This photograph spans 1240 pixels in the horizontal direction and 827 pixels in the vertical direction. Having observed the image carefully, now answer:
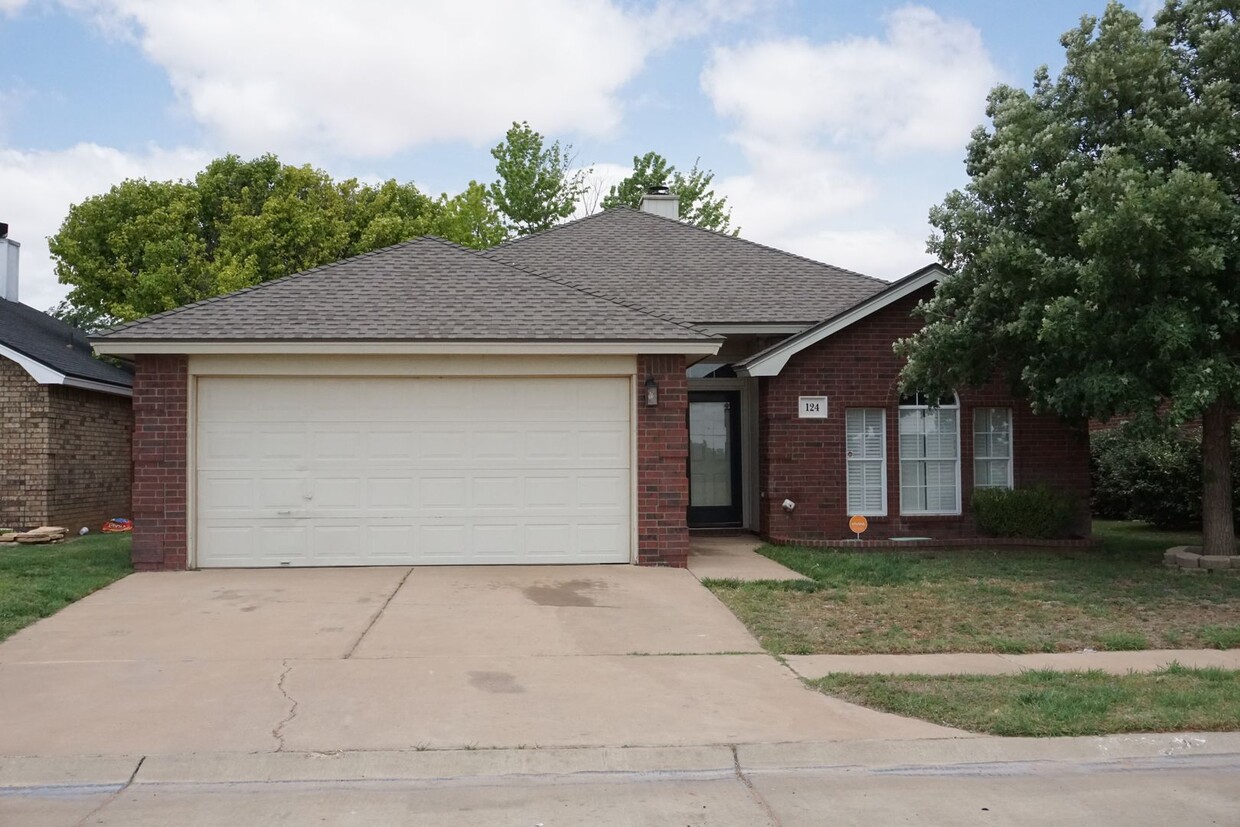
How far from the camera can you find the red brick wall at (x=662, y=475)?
1210cm

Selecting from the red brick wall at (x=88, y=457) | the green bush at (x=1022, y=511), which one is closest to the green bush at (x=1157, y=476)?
the green bush at (x=1022, y=511)

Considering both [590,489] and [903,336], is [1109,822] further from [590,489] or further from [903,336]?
[903,336]

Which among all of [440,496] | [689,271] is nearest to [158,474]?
[440,496]

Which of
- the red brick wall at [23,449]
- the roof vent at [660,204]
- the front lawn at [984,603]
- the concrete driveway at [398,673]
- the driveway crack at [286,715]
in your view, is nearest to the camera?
the driveway crack at [286,715]

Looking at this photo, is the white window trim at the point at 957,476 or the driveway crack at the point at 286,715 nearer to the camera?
the driveway crack at the point at 286,715

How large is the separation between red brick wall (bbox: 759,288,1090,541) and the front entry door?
1.43 meters

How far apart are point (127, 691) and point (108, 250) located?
87.7 feet

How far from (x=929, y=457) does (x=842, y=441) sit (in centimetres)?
129

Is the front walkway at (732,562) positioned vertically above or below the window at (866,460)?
below

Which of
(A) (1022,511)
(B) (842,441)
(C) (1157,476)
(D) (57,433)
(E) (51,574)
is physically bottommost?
(E) (51,574)

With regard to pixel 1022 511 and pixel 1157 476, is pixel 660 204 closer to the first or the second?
pixel 1157 476

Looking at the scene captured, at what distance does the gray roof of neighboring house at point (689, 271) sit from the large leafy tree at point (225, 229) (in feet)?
44.3

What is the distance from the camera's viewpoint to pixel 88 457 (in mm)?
18281

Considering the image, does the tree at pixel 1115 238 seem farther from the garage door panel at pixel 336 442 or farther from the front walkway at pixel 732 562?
the garage door panel at pixel 336 442
